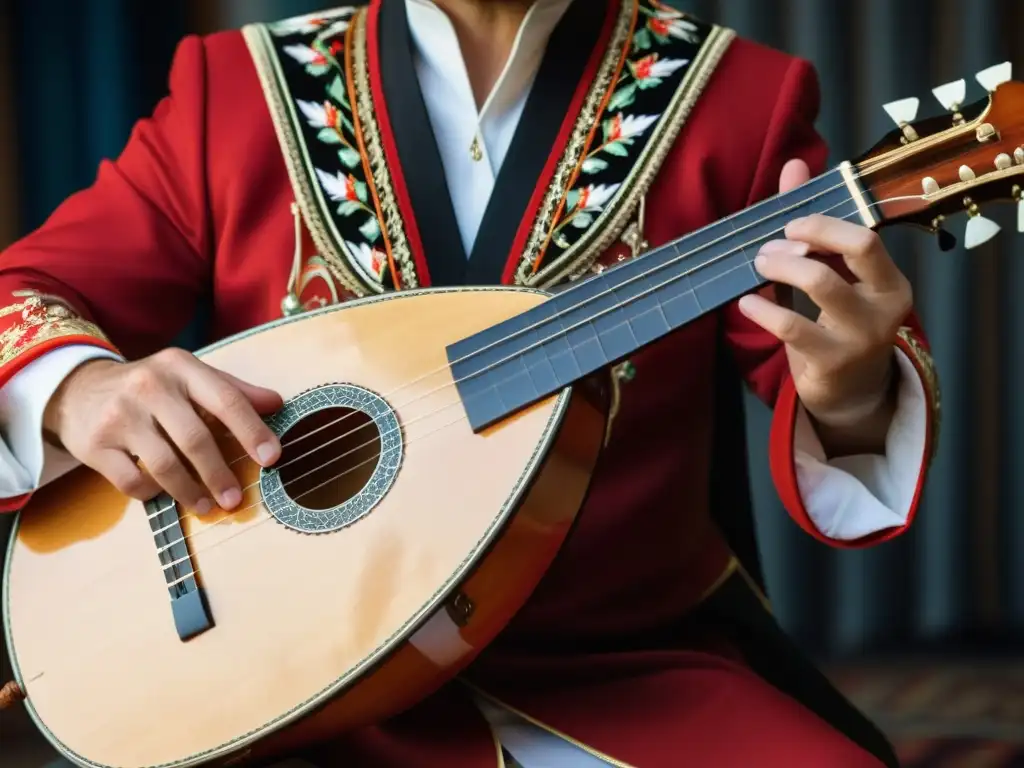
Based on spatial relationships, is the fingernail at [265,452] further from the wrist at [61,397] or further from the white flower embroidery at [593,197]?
the white flower embroidery at [593,197]

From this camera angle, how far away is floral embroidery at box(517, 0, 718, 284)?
3.52 ft

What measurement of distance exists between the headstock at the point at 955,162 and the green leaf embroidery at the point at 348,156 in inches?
20.0

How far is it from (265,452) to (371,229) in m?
0.28

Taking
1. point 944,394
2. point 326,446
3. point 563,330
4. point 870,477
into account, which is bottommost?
point 944,394

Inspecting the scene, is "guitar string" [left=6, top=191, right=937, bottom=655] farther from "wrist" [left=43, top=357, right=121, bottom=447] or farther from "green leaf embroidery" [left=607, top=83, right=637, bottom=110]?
"green leaf embroidery" [left=607, top=83, right=637, bottom=110]

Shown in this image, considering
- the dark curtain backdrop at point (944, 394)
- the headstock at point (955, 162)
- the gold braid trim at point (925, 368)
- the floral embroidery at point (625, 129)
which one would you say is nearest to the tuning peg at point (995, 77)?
the headstock at point (955, 162)

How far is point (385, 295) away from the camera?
3.26ft

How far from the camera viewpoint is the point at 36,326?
103cm

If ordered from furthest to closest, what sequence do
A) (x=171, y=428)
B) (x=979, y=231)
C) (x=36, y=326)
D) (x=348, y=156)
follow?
(x=348, y=156)
(x=36, y=326)
(x=171, y=428)
(x=979, y=231)

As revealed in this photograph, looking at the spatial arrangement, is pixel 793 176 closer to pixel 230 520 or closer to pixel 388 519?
pixel 388 519

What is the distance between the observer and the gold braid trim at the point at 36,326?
3.35ft

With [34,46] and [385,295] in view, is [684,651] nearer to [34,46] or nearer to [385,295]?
[385,295]

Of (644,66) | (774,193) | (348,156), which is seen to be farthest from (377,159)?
(774,193)

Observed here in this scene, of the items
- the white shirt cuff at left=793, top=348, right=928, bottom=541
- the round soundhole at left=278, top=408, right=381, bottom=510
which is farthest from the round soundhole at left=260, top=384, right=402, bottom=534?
the white shirt cuff at left=793, top=348, right=928, bottom=541
